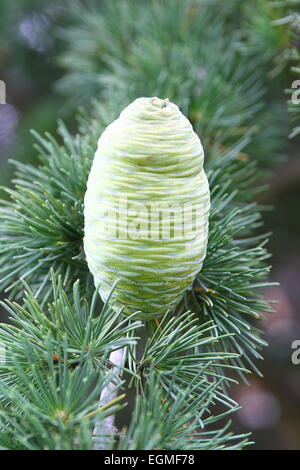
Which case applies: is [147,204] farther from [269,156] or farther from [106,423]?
[269,156]

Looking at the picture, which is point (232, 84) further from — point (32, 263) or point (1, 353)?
point (1, 353)

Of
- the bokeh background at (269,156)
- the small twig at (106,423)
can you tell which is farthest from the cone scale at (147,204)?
the bokeh background at (269,156)

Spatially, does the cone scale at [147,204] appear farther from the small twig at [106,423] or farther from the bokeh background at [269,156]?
the bokeh background at [269,156]

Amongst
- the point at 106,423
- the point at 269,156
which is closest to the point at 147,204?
the point at 106,423

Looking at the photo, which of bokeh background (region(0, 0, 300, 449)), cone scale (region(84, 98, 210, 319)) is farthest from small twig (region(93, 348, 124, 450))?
bokeh background (region(0, 0, 300, 449))

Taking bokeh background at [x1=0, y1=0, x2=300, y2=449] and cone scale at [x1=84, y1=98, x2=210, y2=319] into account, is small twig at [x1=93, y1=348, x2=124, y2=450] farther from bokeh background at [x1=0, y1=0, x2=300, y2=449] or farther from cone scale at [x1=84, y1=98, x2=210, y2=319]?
bokeh background at [x1=0, y1=0, x2=300, y2=449]

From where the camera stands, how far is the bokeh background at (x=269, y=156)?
1098 mm

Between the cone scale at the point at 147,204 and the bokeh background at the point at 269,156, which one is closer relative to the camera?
the cone scale at the point at 147,204

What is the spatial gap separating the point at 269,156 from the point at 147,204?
0.50 meters

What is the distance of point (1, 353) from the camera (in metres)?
0.40

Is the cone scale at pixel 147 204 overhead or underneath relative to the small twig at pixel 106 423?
overhead

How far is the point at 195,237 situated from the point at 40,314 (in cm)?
14

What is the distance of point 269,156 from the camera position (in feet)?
2.82

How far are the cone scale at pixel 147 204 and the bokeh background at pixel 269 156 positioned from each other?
0.50 metres
